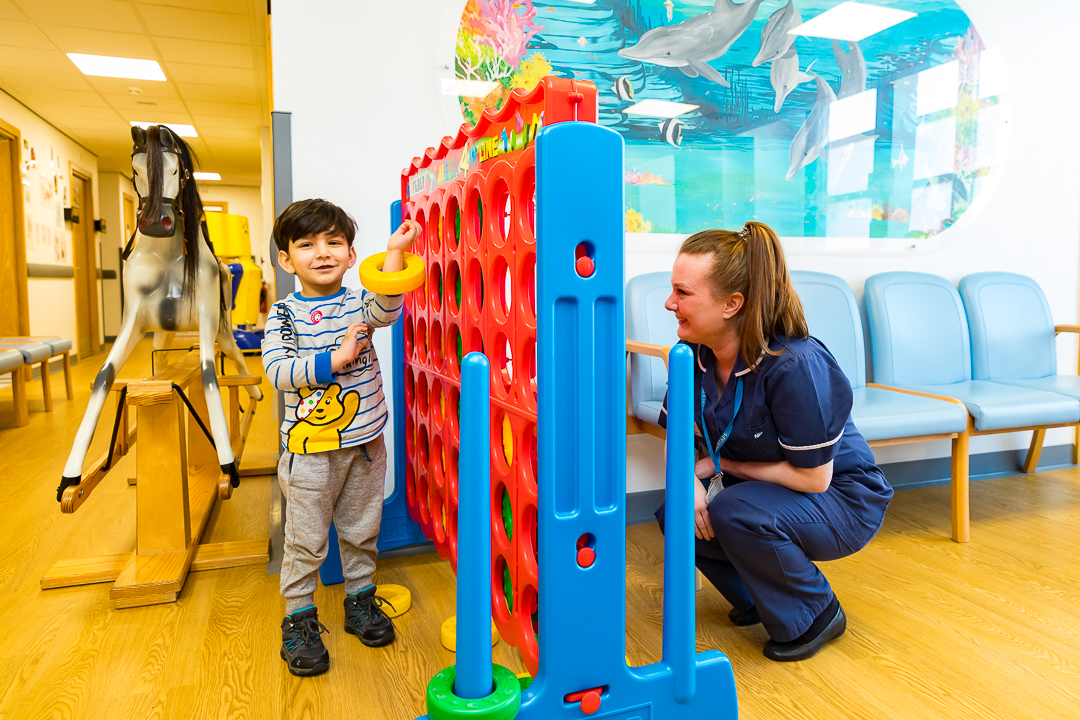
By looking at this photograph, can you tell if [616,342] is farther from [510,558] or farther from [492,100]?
[492,100]

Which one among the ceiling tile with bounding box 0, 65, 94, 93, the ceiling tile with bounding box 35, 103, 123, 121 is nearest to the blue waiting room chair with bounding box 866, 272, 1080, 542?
the ceiling tile with bounding box 0, 65, 94, 93

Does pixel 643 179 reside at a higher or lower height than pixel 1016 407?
higher

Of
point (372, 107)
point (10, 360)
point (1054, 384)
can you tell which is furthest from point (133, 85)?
point (1054, 384)

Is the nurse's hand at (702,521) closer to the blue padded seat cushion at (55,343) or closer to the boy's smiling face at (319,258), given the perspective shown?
the boy's smiling face at (319,258)

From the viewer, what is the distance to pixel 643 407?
1.87 m

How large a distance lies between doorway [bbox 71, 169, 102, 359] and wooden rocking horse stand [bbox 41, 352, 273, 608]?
19.4 feet

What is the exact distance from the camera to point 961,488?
1.91m

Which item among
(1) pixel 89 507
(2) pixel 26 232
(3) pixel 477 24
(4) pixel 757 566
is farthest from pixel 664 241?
(2) pixel 26 232

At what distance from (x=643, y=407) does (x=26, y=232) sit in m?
5.33

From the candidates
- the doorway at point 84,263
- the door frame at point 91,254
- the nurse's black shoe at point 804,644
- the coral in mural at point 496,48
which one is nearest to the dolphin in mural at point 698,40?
the coral in mural at point 496,48

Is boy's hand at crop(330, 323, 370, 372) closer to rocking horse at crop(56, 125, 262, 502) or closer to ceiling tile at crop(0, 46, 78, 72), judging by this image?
rocking horse at crop(56, 125, 262, 502)

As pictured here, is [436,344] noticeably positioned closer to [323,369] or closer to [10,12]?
[323,369]

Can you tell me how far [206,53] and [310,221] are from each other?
12.5ft

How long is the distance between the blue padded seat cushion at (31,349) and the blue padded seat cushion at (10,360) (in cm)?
6
